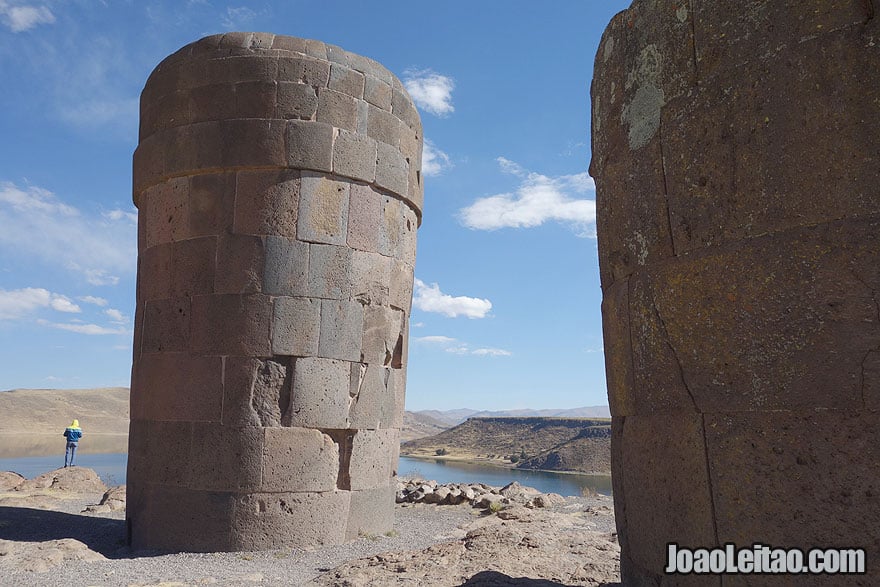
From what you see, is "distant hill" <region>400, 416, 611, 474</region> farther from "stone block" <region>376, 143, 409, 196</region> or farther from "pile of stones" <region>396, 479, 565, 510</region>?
"stone block" <region>376, 143, 409, 196</region>

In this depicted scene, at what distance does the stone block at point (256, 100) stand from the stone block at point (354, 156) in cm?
70

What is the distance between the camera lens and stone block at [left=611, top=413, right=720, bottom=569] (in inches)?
108

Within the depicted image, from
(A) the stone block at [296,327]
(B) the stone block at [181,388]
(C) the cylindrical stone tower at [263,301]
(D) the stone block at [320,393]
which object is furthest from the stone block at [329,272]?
(B) the stone block at [181,388]

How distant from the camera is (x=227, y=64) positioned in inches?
284

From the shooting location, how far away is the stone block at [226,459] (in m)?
6.59

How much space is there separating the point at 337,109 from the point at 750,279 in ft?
17.7

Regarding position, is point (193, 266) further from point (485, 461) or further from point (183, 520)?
point (485, 461)

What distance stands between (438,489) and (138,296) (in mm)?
5322

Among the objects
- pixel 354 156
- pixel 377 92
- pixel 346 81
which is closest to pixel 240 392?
pixel 354 156

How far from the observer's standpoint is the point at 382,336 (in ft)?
24.5

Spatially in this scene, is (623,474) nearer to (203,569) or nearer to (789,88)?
(789,88)

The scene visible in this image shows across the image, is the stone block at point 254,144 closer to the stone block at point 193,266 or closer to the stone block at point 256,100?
the stone block at point 256,100

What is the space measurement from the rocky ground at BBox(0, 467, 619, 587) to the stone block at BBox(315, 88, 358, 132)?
4.03 metres

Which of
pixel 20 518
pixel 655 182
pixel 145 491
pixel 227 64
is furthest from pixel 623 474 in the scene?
pixel 20 518
